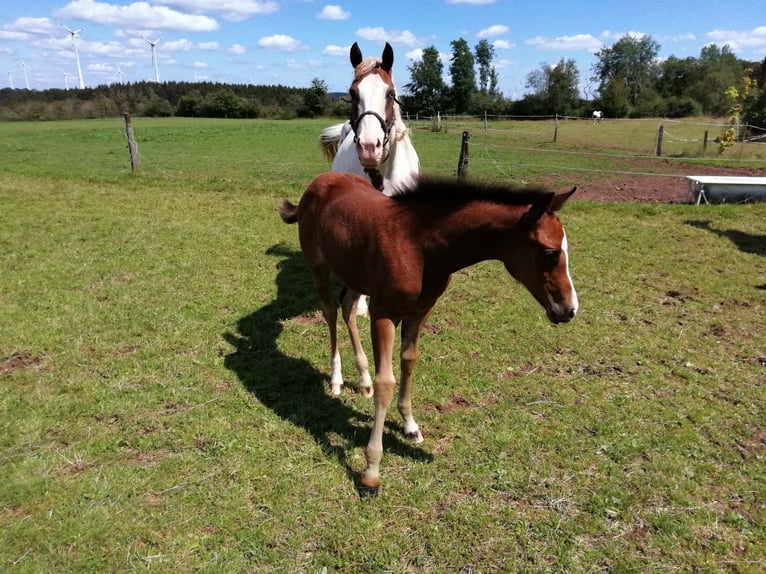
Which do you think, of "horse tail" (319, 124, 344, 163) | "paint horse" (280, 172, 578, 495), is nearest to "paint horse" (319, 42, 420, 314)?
"paint horse" (280, 172, 578, 495)

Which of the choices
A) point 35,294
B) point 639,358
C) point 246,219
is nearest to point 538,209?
point 639,358

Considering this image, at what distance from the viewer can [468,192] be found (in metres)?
2.56

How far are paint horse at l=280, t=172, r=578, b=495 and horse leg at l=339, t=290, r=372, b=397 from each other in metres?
0.59

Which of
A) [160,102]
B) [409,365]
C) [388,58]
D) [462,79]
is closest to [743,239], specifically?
[388,58]

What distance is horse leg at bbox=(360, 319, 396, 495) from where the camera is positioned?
A: 8.89ft

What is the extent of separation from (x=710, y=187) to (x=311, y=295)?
8577 millimetres

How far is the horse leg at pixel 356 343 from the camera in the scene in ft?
12.1

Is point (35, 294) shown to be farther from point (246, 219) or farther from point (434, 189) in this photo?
point (434, 189)

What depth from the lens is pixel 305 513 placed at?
2.63 metres

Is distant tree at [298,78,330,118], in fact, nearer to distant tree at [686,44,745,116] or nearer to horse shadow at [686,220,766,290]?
distant tree at [686,44,745,116]

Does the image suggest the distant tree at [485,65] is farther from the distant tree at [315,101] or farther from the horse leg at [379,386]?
the horse leg at [379,386]

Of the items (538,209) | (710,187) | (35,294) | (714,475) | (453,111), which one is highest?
(453,111)

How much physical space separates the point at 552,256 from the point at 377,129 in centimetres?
211

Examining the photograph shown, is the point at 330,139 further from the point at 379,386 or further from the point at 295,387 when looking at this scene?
the point at 379,386
